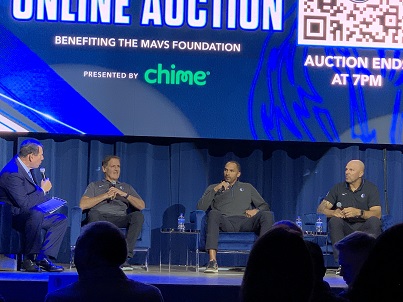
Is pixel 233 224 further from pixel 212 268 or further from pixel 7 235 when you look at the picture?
pixel 7 235

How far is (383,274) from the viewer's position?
1.05 metres

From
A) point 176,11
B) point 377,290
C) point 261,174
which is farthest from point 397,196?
point 377,290

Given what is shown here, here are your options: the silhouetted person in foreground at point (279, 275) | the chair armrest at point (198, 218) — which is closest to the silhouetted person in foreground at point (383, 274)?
the silhouetted person in foreground at point (279, 275)

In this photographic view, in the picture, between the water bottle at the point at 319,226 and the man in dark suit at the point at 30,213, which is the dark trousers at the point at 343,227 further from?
the man in dark suit at the point at 30,213

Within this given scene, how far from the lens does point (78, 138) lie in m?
6.54

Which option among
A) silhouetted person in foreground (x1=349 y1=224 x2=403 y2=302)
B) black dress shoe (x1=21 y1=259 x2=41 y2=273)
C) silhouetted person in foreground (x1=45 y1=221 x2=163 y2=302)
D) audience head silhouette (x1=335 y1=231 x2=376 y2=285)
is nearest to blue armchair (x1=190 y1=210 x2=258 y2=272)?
black dress shoe (x1=21 y1=259 x2=41 y2=273)

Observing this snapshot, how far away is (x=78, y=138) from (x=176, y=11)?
143 centimetres

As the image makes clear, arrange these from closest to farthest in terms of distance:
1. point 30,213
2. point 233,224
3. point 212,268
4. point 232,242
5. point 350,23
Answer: point 30,213, point 212,268, point 232,242, point 233,224, point 350,23

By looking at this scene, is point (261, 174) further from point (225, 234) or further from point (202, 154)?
point (225, 234)

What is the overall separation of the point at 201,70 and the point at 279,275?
16.6 ft

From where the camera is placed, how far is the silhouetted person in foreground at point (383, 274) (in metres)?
1.05

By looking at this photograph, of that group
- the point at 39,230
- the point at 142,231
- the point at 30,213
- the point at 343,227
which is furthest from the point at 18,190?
the point at 343,227

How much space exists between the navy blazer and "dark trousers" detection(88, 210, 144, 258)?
46 centimetres

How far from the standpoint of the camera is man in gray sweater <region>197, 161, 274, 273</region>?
577 cm
